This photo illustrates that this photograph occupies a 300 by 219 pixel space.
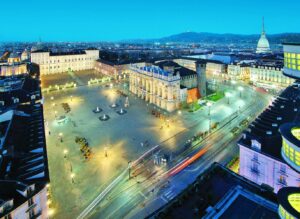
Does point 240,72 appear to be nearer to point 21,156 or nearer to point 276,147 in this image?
point 276,147

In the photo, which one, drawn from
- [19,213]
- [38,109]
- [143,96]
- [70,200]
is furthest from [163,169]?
[143,96]

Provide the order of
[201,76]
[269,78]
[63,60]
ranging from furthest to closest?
[63,60] < [269,78] < [201,76]

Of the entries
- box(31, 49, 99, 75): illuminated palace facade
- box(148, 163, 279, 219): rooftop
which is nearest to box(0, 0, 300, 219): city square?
box(148, 163, 279, 219): rooftop

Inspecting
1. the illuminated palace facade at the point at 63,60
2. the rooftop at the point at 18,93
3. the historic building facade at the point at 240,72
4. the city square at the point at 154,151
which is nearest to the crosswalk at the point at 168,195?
the city square at the point at 154,151

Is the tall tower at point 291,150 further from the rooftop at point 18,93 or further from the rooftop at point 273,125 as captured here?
the rooftop at point 18,93

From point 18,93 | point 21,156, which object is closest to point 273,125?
point 21,156
